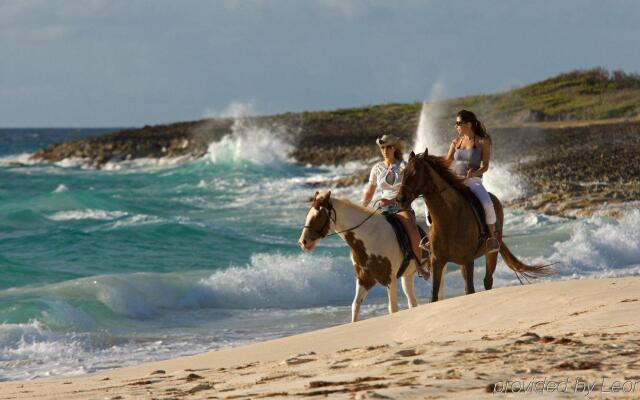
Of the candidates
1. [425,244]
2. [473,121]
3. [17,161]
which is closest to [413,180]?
[425,244]

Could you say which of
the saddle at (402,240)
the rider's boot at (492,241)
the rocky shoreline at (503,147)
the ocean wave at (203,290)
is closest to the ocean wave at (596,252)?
the rocky shoreline at (503,147)

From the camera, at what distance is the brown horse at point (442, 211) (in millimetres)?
11164

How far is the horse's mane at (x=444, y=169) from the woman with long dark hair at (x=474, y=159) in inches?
7.1

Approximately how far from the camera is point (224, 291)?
60.0 feet

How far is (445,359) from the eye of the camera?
771 cm

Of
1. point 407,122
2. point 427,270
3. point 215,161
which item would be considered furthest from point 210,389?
point 407,122

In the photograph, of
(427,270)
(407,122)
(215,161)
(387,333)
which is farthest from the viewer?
(407,122)

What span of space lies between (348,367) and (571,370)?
57.4 inches

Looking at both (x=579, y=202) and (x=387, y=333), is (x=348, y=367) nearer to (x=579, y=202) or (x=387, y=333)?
(x=387, y=333)

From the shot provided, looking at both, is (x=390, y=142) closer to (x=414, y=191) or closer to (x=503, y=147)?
(x=414, y=191)

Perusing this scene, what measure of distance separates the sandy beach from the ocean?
3.37 metres

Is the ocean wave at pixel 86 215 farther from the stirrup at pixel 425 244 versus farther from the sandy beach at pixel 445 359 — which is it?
the sandy beach at pixel 445 359

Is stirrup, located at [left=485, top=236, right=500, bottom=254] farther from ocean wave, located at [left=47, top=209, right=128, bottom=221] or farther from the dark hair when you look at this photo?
ocean wave, located at [left=47, top=209, right=128, bottom=221]

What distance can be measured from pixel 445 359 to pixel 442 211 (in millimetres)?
3741
